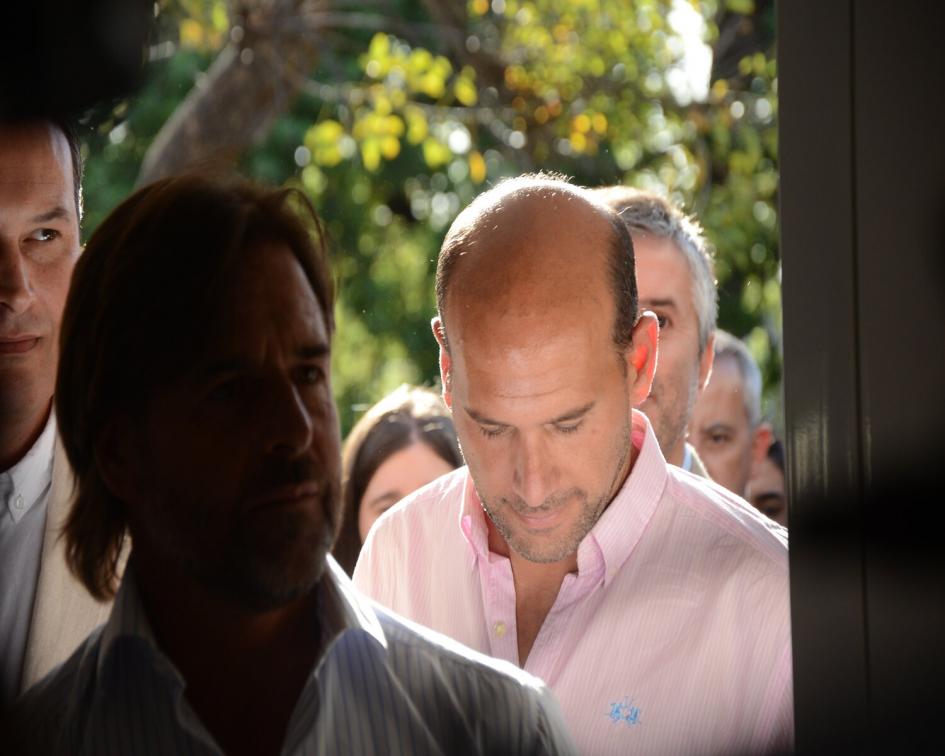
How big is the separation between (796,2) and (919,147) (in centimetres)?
23

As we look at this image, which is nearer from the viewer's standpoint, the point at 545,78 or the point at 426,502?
the point at 426,502

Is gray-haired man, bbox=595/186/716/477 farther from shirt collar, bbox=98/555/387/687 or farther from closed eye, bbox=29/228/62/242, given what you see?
closed eye, bbox=29/228/62/242

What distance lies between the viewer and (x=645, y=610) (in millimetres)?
1557

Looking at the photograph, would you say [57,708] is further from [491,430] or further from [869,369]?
[869,369]

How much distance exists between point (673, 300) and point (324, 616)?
619 millimetres

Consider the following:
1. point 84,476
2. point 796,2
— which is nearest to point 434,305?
point 84,476

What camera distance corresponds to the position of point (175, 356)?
58.0 inches

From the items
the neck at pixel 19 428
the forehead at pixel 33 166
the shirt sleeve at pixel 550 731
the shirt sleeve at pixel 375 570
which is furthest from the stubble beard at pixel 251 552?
the forehead at pixel 33 166

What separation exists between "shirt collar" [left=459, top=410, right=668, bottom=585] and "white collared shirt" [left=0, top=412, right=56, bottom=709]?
1.70ft

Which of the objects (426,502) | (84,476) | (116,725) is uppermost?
(84,476)

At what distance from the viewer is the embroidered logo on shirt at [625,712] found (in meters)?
1.52

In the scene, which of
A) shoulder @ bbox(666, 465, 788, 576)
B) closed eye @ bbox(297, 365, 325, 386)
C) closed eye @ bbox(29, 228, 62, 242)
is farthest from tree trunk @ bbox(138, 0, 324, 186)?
shoulder @ bbox(666, 465, 788, 576)

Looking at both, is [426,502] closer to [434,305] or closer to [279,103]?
[434,305]

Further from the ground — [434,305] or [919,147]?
[919,147]
